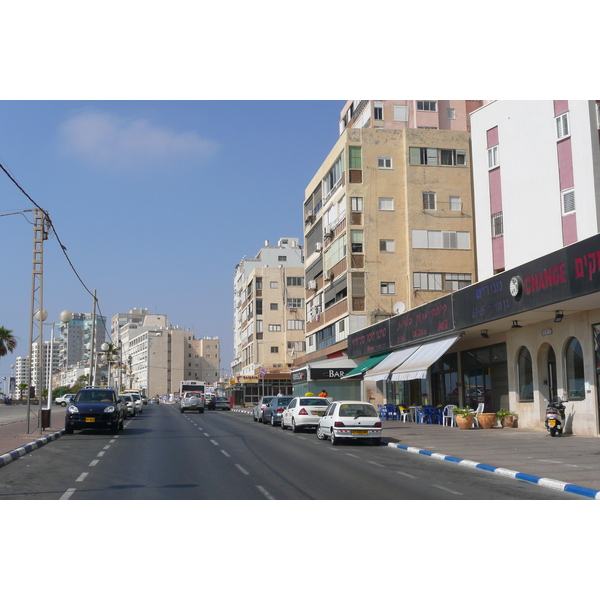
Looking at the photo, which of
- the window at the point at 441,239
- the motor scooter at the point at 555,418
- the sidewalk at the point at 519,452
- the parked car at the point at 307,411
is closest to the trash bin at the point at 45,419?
the parked car at the point at 307,411

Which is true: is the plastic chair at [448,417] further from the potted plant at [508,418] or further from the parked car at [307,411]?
the parked car at [307,411]

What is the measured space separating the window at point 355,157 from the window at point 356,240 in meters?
4.66

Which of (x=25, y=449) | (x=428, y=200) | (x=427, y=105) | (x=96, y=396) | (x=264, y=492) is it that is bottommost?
(x=264, y=492)

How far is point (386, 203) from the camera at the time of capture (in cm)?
5084

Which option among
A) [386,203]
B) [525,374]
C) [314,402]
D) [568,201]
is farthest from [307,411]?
[386,203]

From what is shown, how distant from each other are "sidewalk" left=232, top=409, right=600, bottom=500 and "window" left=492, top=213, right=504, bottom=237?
33.3 ft

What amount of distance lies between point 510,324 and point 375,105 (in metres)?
34.6

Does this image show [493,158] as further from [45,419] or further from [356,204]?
[45,419]

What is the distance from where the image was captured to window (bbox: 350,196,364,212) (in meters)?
50.3

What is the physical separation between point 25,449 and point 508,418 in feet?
61.2

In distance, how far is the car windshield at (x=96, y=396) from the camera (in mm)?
30172

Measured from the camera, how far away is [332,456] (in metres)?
19.6

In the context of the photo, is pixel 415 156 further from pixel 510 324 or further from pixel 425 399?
pixel 510 324
